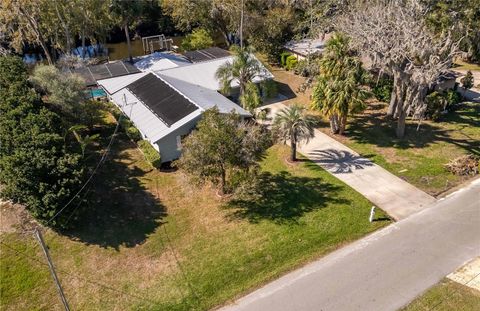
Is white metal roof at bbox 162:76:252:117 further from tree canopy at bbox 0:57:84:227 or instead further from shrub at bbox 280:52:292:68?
shrub at bbox 280:52:292:68

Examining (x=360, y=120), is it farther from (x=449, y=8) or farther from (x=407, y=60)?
(x=449, y=8)

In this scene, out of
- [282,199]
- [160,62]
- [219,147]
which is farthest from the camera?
[160,62]

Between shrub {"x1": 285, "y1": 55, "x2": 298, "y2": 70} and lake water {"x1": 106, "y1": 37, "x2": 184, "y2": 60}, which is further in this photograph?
lake water {"x1": 106, "y1": 37, "x2": 184, "y2": 60}

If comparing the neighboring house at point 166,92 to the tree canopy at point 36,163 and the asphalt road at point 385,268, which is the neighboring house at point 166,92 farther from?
the asphalt road at point 385,268

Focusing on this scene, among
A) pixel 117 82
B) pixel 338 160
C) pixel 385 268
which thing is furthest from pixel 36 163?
pixel 338 160

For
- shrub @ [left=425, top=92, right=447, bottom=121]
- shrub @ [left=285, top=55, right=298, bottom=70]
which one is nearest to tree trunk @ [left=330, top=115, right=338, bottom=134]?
shrub @ [left=425, top=92, right=447, bottom=121]

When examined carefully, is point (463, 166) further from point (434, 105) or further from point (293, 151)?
point (293, 151)
